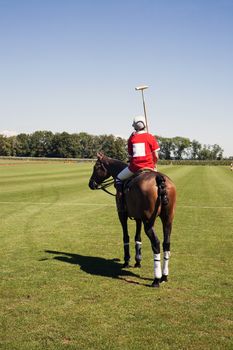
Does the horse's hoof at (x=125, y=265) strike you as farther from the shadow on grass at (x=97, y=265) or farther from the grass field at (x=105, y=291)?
the grass field at (x=105, y=291)

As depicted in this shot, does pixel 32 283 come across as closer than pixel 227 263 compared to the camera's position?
Yes

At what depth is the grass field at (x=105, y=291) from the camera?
575 centimetres

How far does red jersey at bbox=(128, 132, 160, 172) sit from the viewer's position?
8836 millimetres

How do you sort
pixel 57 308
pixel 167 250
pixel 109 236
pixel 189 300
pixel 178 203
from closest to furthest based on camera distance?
pixel 57 308, pixel 189 300, pixel 167 250, pixel 109 236, pixel 178 203

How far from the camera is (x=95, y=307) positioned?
Answer: 6.84m

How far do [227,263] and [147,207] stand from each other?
3.03 m

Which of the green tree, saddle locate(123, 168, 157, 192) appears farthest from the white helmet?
the green tree

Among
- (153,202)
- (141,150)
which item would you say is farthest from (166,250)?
(141,150)

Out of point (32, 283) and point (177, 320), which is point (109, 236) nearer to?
point (32, 283)

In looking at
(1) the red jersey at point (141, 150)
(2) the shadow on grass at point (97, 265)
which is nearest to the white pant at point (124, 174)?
(1) the red jersey at point (141, 150)

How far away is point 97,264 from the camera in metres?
9.75

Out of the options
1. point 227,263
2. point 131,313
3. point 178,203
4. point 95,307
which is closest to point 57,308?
point 95,307

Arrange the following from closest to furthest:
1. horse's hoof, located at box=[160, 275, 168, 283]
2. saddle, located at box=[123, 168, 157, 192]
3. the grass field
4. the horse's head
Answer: the grass field < horse's hoof, located at box=[160, 275, 168, 283] < saddle, located at box=[123, 168, 157, 192] < the horse's head

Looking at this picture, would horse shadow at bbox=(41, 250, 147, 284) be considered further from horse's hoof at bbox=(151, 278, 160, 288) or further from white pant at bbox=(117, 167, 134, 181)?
white pant at bbox=(117, 167, 134, 181)
